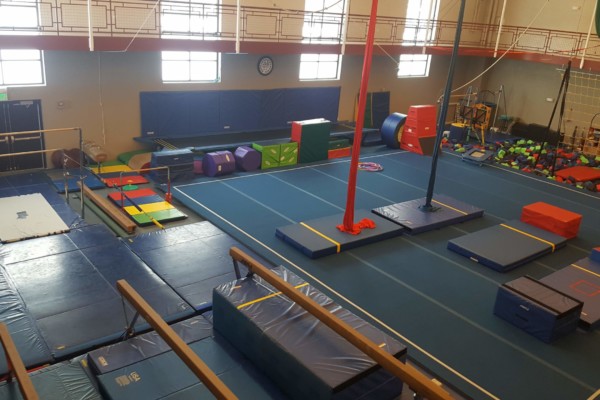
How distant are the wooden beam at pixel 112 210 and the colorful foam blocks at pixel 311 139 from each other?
589cm

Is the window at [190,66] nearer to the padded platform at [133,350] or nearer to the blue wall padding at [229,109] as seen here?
the blue wall padding at [229,109]

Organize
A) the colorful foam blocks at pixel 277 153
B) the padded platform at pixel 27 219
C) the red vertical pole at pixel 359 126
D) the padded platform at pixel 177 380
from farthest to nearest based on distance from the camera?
the colorful foam blocks at pixel 277 153 < the padded platform at pixel 27 219 < the red vertical pole at pixel 359 126 < the padded platform at pixel 177 380

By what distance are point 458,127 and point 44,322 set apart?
1568cm

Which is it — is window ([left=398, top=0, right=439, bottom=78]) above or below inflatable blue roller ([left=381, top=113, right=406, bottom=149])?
above

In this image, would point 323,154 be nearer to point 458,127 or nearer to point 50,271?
point 458,127

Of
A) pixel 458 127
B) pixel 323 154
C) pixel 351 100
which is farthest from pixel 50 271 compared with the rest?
pixel 458 127

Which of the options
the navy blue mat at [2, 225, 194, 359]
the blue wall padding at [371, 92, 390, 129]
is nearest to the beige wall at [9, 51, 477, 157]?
the blue wall padding at [371, 92, 390, 129]

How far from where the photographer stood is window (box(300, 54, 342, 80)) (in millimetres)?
17422

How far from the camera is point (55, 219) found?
982cm

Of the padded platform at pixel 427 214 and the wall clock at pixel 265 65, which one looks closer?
the padded platform at pixel 427 214

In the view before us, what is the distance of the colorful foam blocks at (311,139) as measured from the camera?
15.0m

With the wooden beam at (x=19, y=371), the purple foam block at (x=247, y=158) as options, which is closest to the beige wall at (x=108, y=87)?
the purple foam block at (x=247, y=158)

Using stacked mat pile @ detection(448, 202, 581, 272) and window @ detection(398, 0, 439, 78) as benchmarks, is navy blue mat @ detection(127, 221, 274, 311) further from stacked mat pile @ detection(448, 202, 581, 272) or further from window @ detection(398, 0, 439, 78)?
window @ detection(398, 0, 439, 78)

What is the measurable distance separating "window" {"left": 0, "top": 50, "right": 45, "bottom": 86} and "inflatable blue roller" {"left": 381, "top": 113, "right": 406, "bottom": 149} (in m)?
10.4
